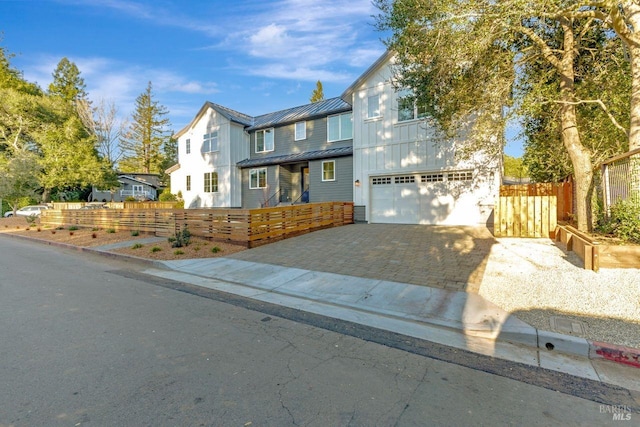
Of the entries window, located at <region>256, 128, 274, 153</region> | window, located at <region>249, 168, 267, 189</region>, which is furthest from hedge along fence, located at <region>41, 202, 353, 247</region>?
window, located at <region>256, 128, 274, 153</region>

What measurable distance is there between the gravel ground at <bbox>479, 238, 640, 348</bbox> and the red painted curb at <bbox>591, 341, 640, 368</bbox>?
13cm

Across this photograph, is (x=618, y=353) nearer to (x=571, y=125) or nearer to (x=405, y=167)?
(x=571, y=125)

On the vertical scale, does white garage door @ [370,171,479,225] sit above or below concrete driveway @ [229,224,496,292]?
above

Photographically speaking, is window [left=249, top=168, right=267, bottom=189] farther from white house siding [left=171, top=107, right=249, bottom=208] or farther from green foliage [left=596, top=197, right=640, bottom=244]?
green foliage [left=596, top=197, right=640, bottom=244]

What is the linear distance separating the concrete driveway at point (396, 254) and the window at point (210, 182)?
43.0 ft

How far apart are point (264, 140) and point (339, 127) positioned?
6.25m

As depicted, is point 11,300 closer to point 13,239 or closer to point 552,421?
point 552,421

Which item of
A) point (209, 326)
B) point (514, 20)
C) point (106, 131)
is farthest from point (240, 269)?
point (106, 131)

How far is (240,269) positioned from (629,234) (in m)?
8.05

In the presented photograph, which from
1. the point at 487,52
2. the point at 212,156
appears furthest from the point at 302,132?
the point at 487,52

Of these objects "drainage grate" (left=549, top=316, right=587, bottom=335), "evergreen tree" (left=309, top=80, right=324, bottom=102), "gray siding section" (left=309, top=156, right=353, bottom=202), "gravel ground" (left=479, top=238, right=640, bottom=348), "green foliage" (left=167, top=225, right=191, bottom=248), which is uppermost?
"evergreen tree" (left=309, top=80, right=324, bottom=102)

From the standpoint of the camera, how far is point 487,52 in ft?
28.5

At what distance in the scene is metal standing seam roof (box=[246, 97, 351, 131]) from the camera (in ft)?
59.6

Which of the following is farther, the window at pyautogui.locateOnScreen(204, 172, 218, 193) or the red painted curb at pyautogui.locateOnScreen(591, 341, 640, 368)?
the window at pyautogui.locateOnScreen(204, 172, 218, 193)
